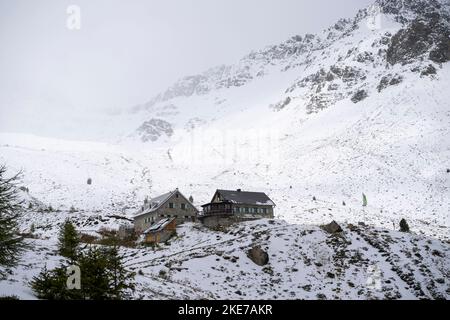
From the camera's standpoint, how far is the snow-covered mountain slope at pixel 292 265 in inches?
1432

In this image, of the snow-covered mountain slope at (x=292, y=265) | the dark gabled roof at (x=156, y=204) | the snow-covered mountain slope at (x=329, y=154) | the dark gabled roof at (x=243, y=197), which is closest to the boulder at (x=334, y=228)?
the snow-covered mountain slope at (x=292, y=265)

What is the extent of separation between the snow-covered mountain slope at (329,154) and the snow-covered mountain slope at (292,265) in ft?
63.5

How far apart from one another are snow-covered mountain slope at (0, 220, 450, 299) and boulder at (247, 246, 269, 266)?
18.5 inches

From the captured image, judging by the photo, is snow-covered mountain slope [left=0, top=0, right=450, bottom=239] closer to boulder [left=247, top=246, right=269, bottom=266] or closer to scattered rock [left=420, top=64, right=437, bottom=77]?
scattered rock [left=420, top=64, right=437, bottom=77]

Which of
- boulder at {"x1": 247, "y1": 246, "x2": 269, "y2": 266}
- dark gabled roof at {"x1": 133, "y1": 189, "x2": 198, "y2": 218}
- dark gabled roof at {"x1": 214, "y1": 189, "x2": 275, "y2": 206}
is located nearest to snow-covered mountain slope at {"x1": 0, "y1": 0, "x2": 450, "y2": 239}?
dark gabled roof at {"x1": 214, "y1": 189, "x2": 275, "y2": 206}

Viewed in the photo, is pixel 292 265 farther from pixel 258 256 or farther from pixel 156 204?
pixel 156 204

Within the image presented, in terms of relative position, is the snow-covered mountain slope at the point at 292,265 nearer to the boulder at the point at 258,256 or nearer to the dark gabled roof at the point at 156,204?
the boulder at the point at 258,256

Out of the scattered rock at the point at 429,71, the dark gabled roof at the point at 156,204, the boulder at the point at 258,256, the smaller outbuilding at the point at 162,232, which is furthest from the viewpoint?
the scattered rock at the point at 429,71

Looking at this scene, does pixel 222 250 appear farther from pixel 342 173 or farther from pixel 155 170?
pixel 155 170

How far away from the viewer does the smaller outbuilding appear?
5531 centimetres

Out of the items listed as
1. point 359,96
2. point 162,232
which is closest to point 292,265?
point 162,232

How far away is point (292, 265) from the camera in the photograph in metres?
44.1
